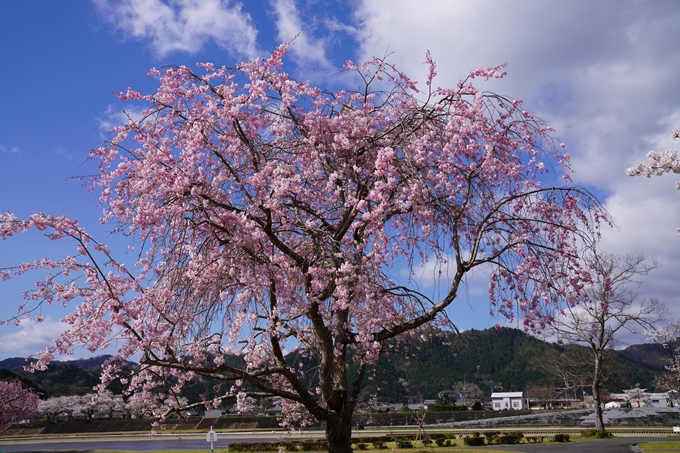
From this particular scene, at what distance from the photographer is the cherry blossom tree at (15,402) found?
2110 inches

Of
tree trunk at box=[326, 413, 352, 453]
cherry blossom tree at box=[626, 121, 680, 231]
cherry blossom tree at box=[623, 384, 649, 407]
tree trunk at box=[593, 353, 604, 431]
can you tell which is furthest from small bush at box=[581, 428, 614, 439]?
cherry blossom tree at box=[623, 384, 649, 407]

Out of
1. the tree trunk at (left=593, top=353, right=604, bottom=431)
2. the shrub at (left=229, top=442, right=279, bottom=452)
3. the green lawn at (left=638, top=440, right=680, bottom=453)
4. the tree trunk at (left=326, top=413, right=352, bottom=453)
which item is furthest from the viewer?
the tree trunk at (left=593, top=353, right=604, bottom=431)

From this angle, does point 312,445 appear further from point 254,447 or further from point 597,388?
point 597,388

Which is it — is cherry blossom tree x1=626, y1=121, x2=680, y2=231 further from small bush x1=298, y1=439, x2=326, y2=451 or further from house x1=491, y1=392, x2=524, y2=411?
house x1=491, y1=392, x2=524, y2=411

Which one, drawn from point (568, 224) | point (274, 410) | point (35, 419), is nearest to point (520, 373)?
point (274, 410)

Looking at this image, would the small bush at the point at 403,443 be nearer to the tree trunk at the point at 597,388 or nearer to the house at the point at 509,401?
the tree trunk at the point at 597,388

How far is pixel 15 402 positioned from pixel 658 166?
6340 cm

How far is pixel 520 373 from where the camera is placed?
5477 inches

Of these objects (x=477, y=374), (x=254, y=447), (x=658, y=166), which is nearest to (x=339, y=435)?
(x=658, y=166)

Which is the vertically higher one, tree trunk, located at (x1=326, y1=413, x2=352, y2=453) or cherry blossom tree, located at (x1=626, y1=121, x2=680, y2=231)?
cherry blossom tree, located at (x1=626, y1=121, x2=680, y2=231)

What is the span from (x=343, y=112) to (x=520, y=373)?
5590 inches

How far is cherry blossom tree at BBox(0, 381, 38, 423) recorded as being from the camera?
176ft

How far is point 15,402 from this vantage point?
185ft

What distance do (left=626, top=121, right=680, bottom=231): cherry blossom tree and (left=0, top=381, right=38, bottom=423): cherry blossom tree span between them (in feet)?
190
